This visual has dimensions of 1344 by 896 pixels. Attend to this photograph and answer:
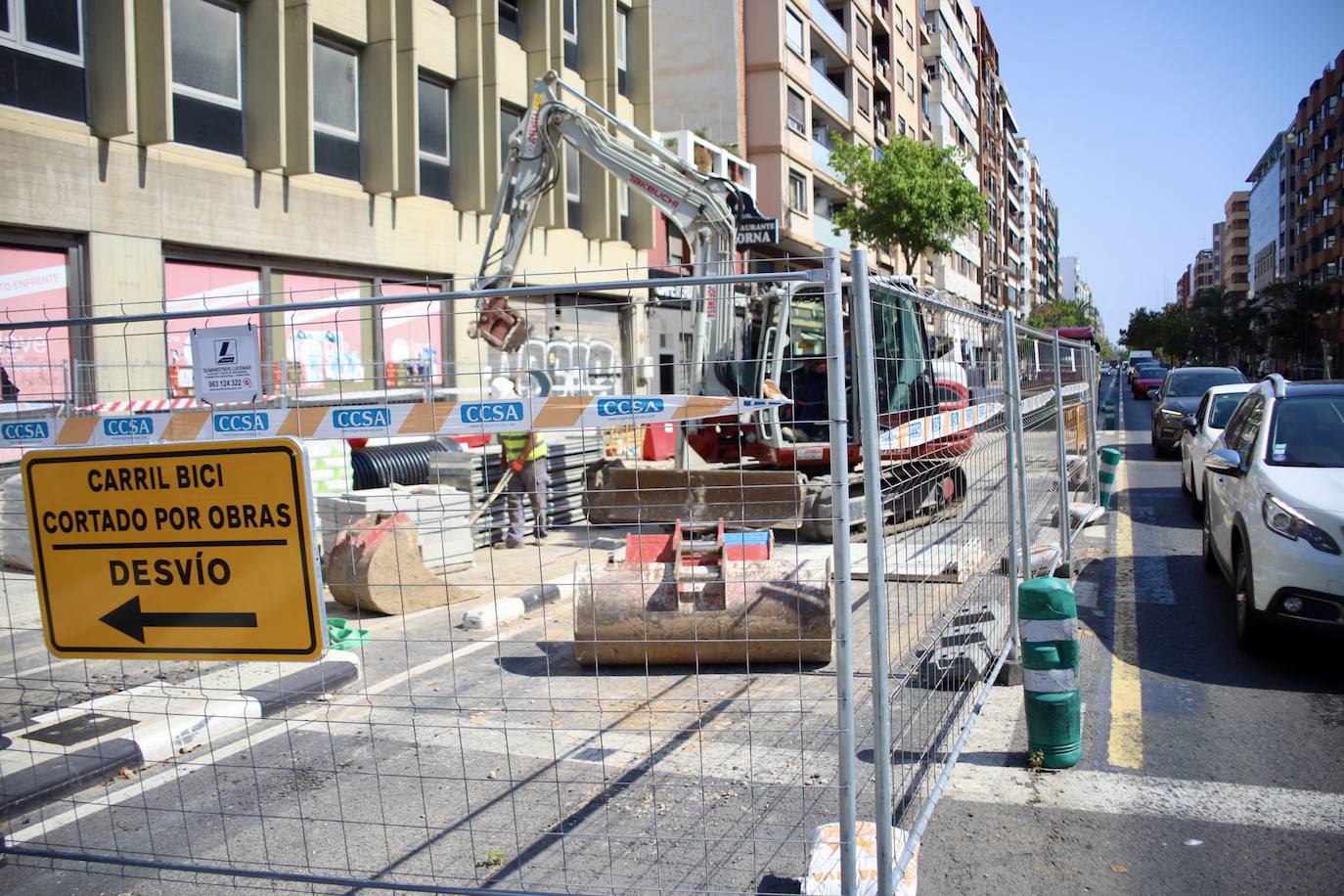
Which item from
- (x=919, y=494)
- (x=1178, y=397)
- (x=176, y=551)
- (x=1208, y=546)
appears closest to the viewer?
(x=176, y=551)

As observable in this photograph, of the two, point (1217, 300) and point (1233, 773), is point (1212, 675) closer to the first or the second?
point (1233, 773)

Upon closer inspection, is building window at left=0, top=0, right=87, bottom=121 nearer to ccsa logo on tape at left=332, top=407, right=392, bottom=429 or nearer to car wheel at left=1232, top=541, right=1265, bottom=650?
ccsa logo on tape at left=332, top=407, right=392, bottom=429

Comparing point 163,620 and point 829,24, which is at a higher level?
point 829,24

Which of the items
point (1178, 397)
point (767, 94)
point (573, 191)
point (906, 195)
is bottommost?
point (1178, 397)

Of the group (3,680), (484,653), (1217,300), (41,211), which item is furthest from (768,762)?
(1217,300)

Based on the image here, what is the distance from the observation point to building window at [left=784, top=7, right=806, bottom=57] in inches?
1310

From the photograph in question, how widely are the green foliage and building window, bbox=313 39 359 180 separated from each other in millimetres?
20084

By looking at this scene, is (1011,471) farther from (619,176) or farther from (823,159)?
(823,159)

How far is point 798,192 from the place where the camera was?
34938 millimetres

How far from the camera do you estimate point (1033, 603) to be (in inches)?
173

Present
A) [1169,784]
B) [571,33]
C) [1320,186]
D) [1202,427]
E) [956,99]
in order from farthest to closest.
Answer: [1320,186] → [956,99] → [571,33] → [1202,427] → [1169,784]

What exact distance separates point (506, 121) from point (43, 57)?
9.40 m

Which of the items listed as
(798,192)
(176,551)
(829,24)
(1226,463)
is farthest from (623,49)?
(176,551)

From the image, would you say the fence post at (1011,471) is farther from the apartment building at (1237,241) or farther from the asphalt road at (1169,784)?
the apartment building at (1237,241)
